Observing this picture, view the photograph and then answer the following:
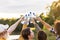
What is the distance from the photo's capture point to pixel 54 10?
21.6m

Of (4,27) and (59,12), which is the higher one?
(4,27)

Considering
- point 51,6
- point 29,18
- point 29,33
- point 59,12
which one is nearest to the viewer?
point 29,33

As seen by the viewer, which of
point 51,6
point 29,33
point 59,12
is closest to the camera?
point 29,33

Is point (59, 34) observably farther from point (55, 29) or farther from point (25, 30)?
point (25, 30)

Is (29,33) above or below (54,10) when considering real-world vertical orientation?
above

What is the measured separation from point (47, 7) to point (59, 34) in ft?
62.5

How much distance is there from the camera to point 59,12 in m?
21.1

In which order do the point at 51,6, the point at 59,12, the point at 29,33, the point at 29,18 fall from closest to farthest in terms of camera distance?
the point at 29,33, the point at 29,18, the point at 59,12, the point at 51,6

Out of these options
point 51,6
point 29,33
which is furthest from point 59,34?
point 51,6

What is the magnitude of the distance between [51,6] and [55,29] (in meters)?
18.7

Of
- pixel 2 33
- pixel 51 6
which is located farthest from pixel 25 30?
pixel 51 6

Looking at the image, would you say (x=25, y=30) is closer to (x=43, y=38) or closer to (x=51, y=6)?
(x=43, y=38)

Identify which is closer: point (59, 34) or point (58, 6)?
point (59, 34)

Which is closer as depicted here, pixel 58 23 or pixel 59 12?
pixel 58 23
